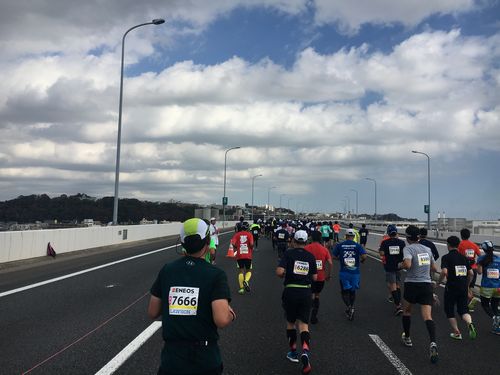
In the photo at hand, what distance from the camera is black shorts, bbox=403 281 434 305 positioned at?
279 inches

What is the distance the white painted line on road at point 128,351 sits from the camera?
5.68 meters

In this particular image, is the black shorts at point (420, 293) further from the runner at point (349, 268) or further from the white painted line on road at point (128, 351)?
the white painted line on road at point (128, 351)

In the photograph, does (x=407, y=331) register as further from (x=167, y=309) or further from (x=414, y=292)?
(x=167, y=309)

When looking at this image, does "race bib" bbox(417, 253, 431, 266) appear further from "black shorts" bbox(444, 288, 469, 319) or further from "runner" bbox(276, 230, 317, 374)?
"runner" bbox(276, 230, 317, 374)

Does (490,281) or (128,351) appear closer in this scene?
(128,351)

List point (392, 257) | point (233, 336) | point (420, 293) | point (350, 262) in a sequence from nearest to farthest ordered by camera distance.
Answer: point (420, 293) < point (233, 336) < point (350, 262) < point (392, 257)

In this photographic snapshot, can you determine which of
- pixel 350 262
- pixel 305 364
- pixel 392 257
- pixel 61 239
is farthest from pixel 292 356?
pixel 61 239

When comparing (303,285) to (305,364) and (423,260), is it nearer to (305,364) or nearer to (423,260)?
(305,364)

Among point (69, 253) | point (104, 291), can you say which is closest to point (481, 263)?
point (104, 291)

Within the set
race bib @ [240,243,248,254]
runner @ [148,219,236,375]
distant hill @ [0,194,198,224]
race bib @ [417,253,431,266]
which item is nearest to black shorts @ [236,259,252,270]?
race bib @ [240,243,248,254]

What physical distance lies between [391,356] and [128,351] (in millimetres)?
3484

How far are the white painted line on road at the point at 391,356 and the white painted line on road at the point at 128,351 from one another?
3.35 metres

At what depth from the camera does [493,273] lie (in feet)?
28.0

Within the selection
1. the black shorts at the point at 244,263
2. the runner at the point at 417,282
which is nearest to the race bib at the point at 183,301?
the runner at the point at 417,282
